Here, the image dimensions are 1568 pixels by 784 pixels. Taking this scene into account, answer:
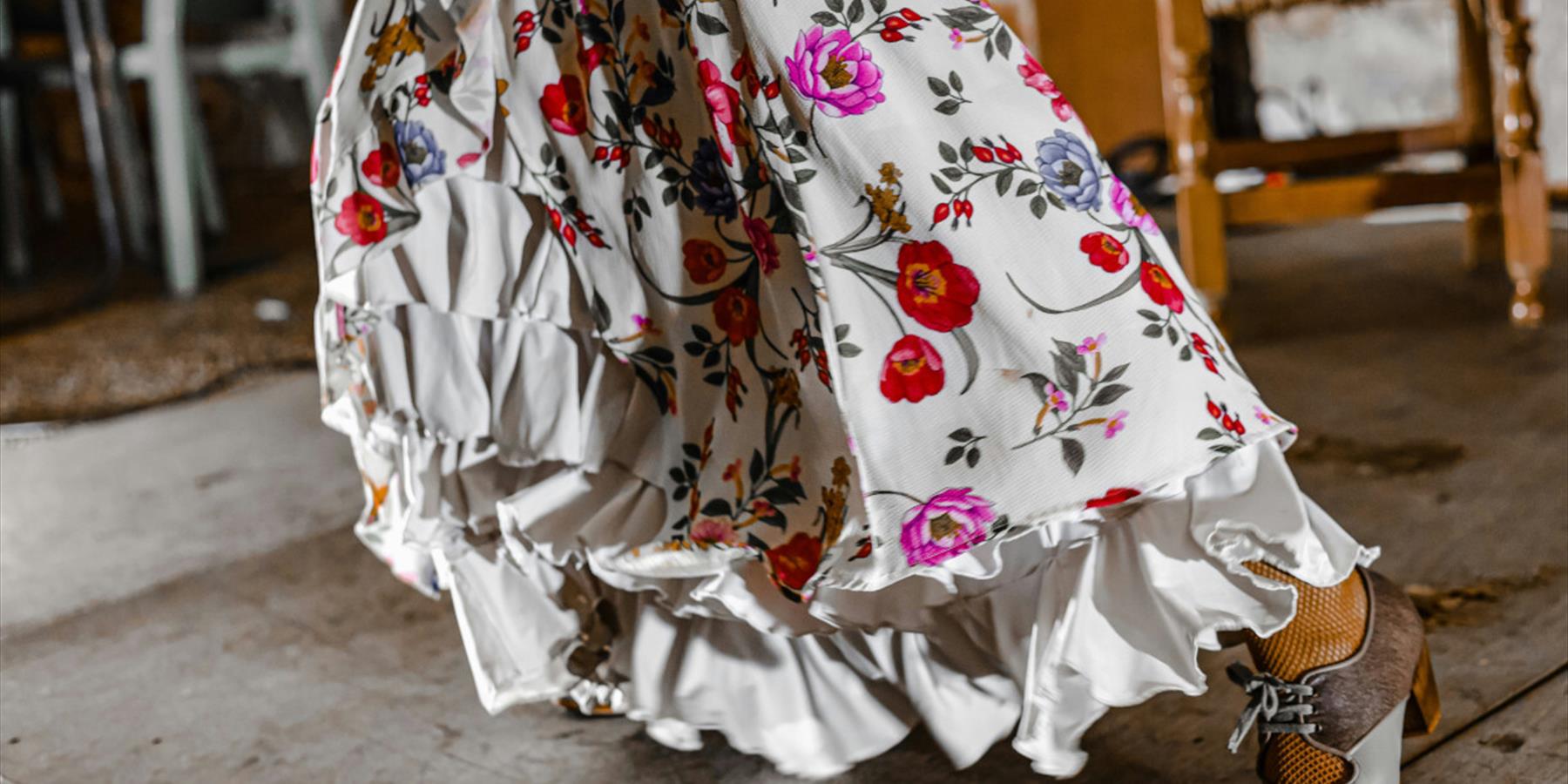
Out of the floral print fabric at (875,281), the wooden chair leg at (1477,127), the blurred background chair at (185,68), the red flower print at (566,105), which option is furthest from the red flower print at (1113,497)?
the blurred background chair at (185,68)

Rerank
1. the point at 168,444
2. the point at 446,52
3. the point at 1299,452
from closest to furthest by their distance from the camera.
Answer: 1. the point at 446,52
2. the point at 1299,452
3. the point at 168,444


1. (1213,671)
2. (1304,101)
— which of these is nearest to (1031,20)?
(1304,101)

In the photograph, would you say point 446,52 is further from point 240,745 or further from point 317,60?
point 317,60

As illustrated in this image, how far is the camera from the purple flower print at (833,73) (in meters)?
0.58

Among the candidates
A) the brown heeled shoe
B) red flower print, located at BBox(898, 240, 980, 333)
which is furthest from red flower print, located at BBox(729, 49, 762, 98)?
the brown heeled shoe

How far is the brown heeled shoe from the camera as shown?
0.62 metres

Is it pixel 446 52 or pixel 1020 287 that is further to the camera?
pixel 446 52

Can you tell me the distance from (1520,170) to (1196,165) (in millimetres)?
399

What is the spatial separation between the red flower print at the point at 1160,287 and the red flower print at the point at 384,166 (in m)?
0.43

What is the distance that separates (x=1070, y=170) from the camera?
583 mm

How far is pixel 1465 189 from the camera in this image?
1722mm

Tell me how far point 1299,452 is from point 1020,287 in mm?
802

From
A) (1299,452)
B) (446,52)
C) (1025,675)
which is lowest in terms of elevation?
(1299,452)

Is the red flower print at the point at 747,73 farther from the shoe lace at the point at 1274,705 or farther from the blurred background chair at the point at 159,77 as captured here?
the blurred background chair at the point at 159,77
